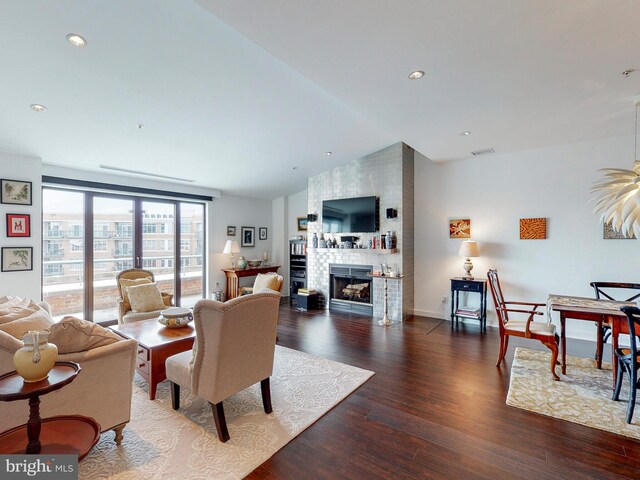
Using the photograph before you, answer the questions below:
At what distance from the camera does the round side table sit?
1373 millimetres

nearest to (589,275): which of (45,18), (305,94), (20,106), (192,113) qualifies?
(305,94)

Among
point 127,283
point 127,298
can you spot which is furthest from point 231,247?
point 127,298

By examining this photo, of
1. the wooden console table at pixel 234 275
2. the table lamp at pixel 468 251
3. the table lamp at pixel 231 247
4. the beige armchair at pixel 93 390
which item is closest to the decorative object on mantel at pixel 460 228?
the table lamp at pixel 468 251

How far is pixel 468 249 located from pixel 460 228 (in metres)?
0.60

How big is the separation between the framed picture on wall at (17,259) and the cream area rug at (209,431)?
2632 millimetres

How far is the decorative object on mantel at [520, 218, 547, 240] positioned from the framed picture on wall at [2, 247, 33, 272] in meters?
7.44

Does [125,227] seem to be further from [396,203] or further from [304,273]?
[396,203]

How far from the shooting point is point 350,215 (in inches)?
238

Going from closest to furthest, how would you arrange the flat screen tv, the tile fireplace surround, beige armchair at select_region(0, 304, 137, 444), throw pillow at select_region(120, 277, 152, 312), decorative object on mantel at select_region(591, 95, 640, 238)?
beige armchair at select_region(0, 304, 137, 444) → decorative object on mantel at select_region(591, 95, 640, 238) → throw pillow at select_region(120, 277, 152, 312) → the tile fireplace surround → the flat screen tv

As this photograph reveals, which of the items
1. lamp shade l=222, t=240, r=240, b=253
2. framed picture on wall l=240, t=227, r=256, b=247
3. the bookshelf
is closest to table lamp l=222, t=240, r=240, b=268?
lamp shade l=222, t=240, r=240, b=253

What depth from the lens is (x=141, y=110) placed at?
340 centimetres

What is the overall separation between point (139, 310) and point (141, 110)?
2610 millimetres

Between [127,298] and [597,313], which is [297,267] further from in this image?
[597,313]

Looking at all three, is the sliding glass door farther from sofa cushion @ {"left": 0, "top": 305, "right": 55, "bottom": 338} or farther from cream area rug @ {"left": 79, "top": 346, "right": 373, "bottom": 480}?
sofa cushion @ {"left": 0, "top": 305, "right": 55, "bottom": 338}
